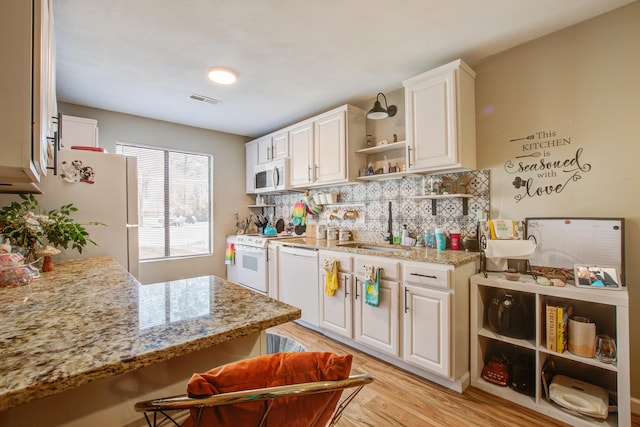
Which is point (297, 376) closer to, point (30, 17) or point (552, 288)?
point (30, 17)

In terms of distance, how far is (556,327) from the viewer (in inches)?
68.9

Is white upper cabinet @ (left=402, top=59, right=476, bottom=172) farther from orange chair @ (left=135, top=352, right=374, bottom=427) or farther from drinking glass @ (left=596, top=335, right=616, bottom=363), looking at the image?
orange chair @ (left=135, top=352, right=374, bottom=427)

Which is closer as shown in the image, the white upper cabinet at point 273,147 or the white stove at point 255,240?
the white stove at point 255,240

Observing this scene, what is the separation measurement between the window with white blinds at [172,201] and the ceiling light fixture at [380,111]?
8.57ft

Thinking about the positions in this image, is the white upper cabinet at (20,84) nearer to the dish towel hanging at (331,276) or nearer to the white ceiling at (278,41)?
the white ceiling at (278,41)


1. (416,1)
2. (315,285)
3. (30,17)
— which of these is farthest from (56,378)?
(315,285)

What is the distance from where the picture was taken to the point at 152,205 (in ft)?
12.3

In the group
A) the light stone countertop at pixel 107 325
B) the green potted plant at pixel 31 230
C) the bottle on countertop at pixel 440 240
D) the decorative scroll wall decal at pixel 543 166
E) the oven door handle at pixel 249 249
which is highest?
the decorative scroll wall decal at pixel 543 166

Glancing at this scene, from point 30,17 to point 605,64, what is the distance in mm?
2879

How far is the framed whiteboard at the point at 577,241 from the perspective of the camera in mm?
1781

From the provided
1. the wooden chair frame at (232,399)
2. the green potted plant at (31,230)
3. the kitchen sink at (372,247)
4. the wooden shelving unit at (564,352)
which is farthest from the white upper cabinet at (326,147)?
the wooden chair frame at (232,399)

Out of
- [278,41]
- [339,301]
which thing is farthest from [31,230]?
[339,301]

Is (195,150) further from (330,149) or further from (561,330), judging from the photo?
(561,330)

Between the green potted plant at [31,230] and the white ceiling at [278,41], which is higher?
the white ceiling at [278,41]
